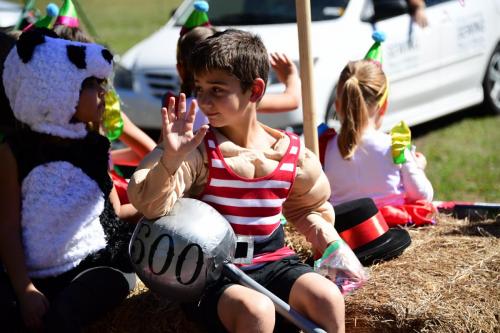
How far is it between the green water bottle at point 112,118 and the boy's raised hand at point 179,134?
5.56ft

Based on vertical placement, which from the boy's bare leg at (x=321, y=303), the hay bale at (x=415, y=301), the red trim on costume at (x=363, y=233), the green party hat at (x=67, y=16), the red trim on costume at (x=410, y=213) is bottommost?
the red trim on costume at (x=410, y=213)

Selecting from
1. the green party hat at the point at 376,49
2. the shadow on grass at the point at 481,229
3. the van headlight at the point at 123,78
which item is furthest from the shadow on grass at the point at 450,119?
the shadow on grass at the point at 481,229

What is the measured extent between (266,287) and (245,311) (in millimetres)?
341

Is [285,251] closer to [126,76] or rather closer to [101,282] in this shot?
[101,282]

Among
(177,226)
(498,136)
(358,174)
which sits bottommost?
(498,136)

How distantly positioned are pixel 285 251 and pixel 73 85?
3.59 feet

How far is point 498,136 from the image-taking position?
856cm

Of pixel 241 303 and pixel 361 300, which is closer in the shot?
pixel 241 303

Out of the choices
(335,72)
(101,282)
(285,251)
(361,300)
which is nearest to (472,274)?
(361,300)

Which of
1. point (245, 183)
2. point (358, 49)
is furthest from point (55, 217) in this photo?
point (358, 49)

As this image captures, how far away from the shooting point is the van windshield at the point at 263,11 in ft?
26.0

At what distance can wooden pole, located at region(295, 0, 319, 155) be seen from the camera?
13.8 ft

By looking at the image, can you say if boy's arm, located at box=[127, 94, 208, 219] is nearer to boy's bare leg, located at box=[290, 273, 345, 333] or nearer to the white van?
boy's bare leg, located at box=[290, 273, 345, 333]

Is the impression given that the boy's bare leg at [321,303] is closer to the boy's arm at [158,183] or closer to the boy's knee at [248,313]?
the boy's knee at [248,313]
